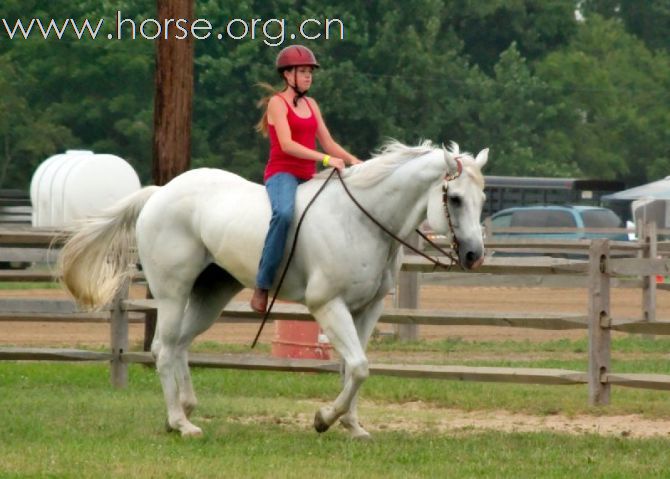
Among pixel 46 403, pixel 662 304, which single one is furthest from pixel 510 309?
pixel 46 403

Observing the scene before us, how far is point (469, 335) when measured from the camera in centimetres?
2295

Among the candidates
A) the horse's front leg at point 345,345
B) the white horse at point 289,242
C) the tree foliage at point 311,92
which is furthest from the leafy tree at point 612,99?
the horse's front leg at point 345,345

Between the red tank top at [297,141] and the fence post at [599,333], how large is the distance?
340 centimetres

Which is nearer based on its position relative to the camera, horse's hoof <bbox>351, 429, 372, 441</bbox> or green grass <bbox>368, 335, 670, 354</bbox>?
horse's hoof <bbox>351, 429, 372, 441</bbox>

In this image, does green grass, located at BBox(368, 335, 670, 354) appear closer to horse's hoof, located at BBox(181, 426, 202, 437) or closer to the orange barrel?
the orange barrel

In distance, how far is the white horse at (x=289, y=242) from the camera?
10672 mm

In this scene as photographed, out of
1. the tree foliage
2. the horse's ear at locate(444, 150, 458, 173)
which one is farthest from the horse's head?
the tree foliage

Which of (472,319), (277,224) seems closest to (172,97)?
(472,319)

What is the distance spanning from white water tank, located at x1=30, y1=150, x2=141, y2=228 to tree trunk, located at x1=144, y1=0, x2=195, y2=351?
20902 mm

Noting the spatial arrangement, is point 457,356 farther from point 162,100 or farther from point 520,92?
point 520,92

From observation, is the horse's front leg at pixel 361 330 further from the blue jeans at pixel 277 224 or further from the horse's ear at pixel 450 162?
the horse's ear at pixel 450 162

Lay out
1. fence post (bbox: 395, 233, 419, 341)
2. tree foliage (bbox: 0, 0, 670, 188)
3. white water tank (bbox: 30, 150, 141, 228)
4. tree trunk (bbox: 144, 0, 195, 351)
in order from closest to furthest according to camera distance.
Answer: tree trunk (bbox: 144, 0, 195, 351)
fence post (bbox: 395, 233, 419, 341)
white water tank (bbox: 30, 150, 141, 228)
tree foliage (bbox: 0, 0, 670, 188)

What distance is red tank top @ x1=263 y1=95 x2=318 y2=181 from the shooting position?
1111cm

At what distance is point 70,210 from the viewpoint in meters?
38.7
